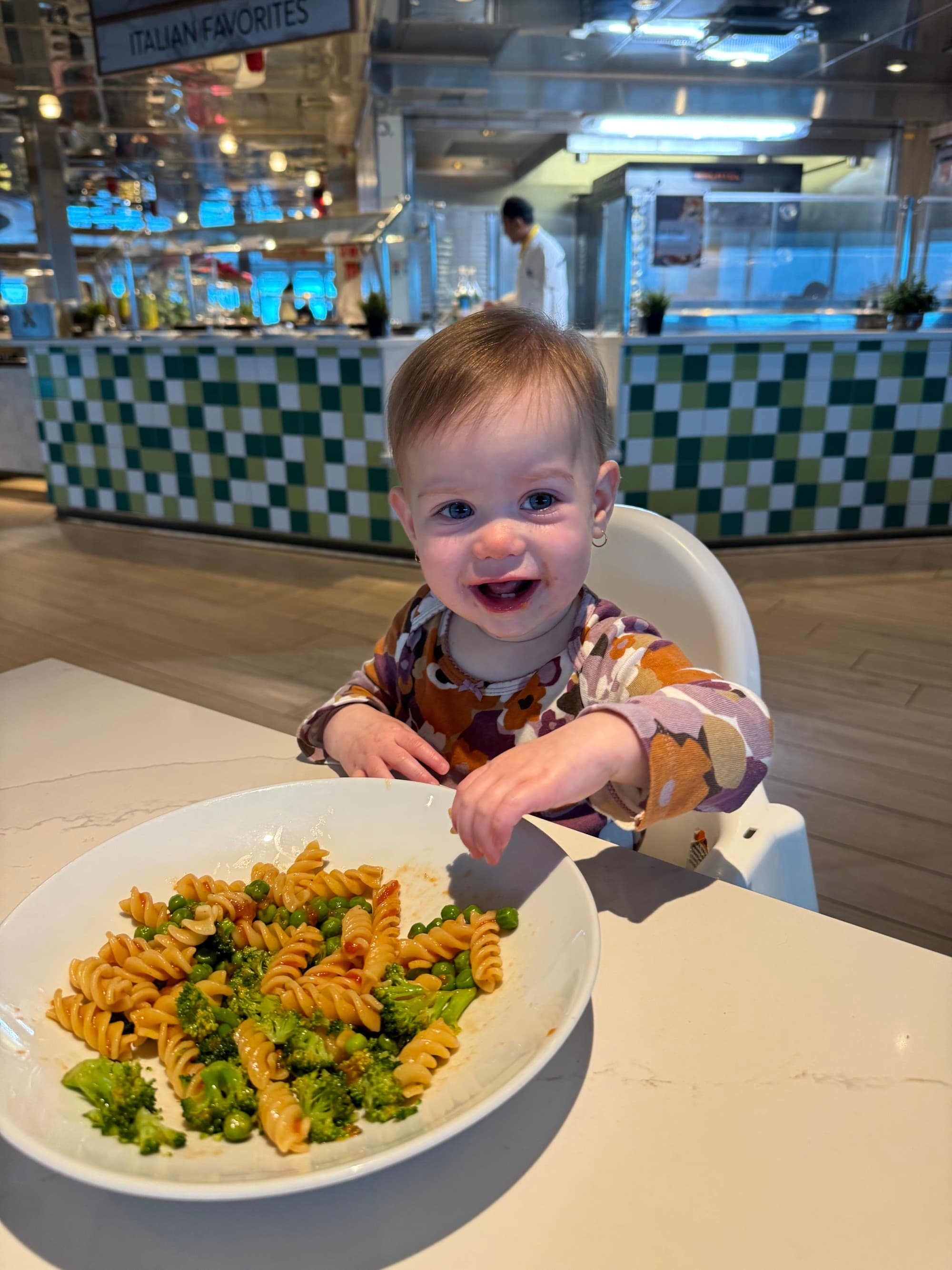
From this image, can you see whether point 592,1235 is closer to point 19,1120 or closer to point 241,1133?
point 241,1133

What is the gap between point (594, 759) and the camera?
0.70 metres

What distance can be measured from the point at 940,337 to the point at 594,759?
14.2 ft

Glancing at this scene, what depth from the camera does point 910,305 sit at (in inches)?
173

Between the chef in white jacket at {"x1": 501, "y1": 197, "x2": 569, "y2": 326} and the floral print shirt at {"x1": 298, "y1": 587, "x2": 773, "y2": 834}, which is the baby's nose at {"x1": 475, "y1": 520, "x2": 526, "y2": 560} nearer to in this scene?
the floral print shirt at {"x1": 298, "y1": 587, "x2": 773, "y2": 834}

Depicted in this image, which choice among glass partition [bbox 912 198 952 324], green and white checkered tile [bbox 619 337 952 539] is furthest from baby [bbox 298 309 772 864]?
glass partition [bbox 912 198 952 324]

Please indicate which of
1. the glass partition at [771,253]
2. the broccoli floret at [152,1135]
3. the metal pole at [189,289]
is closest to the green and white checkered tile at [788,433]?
the glass partition at [771,253]

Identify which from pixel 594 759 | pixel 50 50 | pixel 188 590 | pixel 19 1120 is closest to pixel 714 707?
pixel 594 759

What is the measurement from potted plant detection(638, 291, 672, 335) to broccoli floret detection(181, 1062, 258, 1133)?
4106mm

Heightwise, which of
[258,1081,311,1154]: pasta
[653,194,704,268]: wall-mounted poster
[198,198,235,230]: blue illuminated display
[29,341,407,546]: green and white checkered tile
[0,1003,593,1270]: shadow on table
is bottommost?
[29,341,407,546]: green and white checkered tile

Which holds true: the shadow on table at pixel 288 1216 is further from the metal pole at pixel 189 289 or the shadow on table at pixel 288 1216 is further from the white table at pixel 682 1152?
the metal pole at pixel 189 289

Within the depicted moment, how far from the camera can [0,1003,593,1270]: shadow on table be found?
0.44 m

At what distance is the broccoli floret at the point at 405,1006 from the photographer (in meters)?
0.54

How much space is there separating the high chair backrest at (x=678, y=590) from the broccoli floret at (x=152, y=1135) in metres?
Answer: 0.76

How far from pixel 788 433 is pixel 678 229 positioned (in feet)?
4.74
